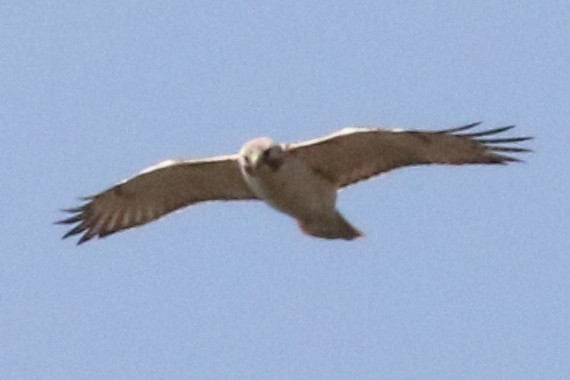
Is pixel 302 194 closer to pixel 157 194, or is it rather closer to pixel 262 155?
pixel 262 155

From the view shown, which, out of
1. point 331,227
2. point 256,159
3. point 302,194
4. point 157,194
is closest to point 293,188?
point 302,194

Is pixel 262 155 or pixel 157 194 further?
pixel 157 194

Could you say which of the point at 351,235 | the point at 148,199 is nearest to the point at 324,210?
the point at 351,235

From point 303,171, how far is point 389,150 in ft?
2.73

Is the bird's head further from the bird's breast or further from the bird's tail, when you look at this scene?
the bird's tail

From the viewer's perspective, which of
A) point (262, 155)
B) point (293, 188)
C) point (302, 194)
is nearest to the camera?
point (262, 155)

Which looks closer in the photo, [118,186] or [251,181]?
[251,181]

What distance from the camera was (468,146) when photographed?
20.6 m

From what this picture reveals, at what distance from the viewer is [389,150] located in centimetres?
2058

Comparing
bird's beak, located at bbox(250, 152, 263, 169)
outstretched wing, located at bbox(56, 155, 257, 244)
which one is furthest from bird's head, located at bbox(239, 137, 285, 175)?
outstretched wing, located at bbox(56, 155, 257, 244)

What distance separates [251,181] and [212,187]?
1.21 m

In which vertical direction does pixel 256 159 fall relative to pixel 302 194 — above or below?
above

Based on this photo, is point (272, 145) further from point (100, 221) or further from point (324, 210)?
point (100, 221)

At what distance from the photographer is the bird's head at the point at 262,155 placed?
64.7ft
